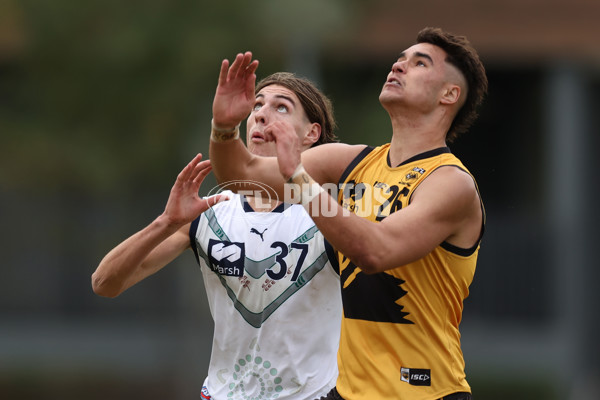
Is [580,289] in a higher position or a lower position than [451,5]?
lower

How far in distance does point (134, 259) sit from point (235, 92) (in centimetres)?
112

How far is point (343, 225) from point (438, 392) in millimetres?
1017

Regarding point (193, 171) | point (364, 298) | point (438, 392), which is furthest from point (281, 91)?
point (438, 392)

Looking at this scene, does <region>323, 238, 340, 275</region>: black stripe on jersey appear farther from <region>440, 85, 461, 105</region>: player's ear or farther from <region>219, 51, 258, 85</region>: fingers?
<region>219, 51, 258, 85</region>: fingers

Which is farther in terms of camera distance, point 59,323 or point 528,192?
point 528,192

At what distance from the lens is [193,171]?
15.3 feet

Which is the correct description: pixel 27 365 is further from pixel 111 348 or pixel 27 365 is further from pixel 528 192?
pixel 528 192

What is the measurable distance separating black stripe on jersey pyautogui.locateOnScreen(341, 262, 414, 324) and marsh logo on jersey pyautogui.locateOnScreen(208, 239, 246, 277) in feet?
3.02

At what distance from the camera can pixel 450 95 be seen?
470 cm

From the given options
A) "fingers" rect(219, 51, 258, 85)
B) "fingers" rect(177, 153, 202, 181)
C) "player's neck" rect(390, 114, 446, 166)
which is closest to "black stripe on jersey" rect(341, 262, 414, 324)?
"player's neck" rect(390, 114, 446, 166)

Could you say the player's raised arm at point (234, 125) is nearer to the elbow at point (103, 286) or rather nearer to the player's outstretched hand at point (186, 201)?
the player's outstretched hand at point (186, 201)

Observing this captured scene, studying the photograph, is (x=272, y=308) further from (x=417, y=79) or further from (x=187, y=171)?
(x=417, y=79)

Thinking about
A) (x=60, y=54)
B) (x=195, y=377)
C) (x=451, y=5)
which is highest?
(x=451, y=5)

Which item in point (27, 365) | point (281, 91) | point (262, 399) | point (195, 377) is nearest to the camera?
point (262, 399)
